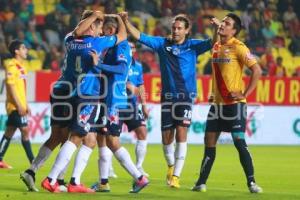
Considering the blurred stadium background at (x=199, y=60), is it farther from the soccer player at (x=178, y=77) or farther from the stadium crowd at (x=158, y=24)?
the soccer player at (x=178, y=77)

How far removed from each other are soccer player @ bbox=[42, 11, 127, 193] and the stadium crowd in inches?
512

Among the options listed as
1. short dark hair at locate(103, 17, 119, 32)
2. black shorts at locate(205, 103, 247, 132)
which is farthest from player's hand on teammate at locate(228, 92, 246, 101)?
short dark hair at locate(103, 17, 119, 32)

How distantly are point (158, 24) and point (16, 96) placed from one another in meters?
12.1

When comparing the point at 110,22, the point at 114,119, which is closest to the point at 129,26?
the point at 110,22

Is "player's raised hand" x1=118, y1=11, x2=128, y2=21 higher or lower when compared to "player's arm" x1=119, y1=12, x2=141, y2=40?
higher

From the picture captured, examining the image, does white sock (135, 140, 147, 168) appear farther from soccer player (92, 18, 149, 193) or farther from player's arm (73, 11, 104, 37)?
player's arm (73, 11, 104, 37)

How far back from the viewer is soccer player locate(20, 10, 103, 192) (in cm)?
1140

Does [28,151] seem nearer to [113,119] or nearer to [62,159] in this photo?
[113,119]

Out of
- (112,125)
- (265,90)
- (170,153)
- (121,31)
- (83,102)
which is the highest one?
(121,31)

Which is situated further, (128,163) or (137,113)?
(137,113)

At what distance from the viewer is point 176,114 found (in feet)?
43.0

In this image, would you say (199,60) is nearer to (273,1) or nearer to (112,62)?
(273,1)

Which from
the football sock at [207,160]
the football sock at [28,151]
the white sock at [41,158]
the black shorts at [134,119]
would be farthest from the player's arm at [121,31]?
the football sock at [28,151]

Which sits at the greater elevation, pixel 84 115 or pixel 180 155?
pixel 84 115
